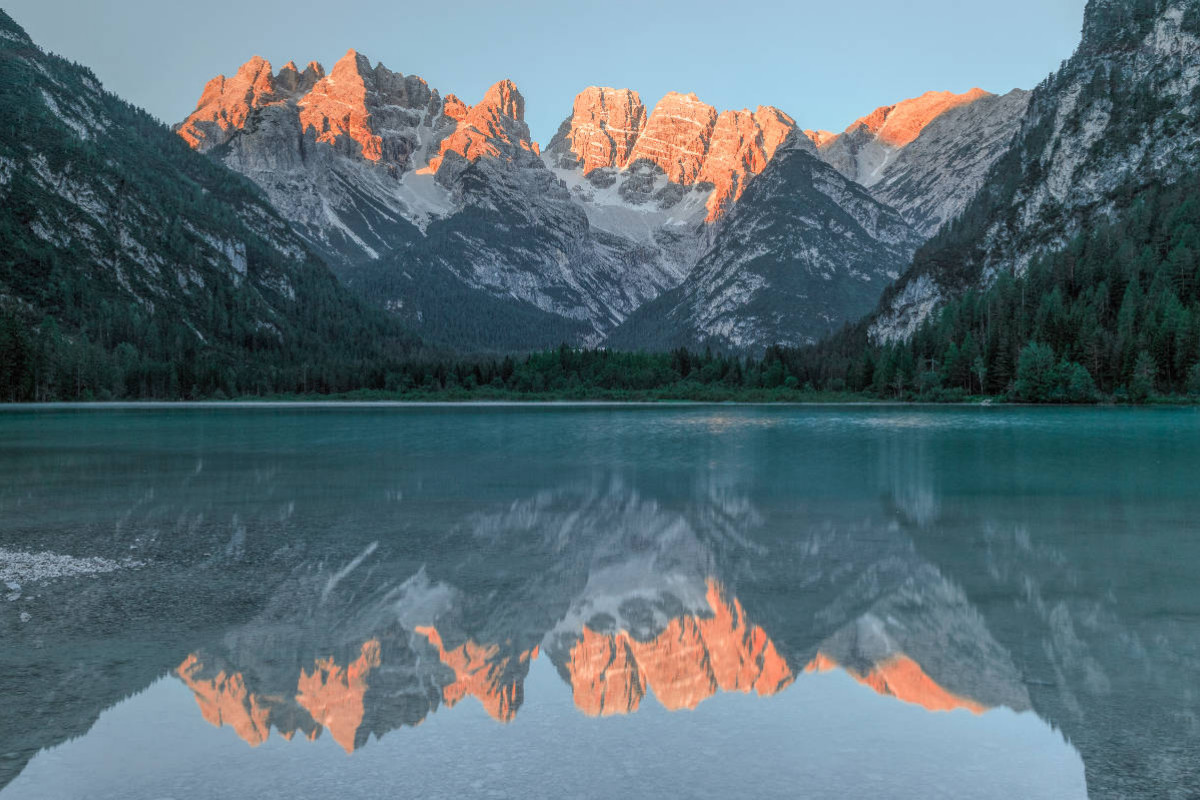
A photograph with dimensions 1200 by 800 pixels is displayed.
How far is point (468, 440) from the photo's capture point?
6819 centimetres

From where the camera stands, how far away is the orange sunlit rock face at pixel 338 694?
11323 mm

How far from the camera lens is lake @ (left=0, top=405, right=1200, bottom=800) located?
33.4ft

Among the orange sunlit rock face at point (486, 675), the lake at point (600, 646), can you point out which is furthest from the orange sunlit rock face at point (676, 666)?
the orange sunlit rock face at point (486, 675)

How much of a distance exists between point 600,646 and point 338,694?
4.28m

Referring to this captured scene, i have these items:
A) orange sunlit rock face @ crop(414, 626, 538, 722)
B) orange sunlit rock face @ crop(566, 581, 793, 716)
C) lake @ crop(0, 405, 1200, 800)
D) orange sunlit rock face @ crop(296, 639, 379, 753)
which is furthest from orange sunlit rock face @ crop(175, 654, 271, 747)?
orange sunlit rock face @ crop(566, 581, 793, 716)

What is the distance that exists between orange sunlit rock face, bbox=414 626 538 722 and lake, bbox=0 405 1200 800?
2.2 inches

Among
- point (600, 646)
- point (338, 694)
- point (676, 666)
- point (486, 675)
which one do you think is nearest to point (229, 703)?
point (338, 694)

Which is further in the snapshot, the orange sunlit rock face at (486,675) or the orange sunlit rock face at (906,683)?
the orange sunlit rock face at (486,675)

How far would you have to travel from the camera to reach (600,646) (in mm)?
14859

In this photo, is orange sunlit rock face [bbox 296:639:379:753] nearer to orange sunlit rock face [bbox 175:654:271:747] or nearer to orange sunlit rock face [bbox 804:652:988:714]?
orange sunlit rock face [bbox 175:654:271:747]

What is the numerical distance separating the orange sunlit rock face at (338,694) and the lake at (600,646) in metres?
0.06

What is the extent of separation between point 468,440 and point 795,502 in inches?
1564

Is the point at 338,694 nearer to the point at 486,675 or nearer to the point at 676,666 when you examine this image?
the point at 486,675

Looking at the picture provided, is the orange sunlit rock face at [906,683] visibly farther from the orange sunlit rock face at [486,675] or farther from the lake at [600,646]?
the orange sunlit rock face at [486,675]
